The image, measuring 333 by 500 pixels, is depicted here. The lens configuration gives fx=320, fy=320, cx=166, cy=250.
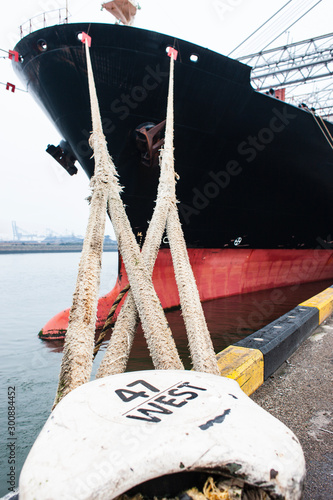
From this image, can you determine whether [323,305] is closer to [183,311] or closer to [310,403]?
[310,403]

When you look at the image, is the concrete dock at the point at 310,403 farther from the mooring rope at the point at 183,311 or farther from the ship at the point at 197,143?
the ship at the point at 197,143

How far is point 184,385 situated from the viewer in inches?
48.6

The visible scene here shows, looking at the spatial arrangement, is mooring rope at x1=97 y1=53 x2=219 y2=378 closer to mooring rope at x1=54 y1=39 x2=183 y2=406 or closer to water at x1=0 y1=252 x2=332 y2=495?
mooring rope at x1=54 y1=39 x2=183 y2=406

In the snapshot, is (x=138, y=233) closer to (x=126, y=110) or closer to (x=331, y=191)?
(x=126, y=110)

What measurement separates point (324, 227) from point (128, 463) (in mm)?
9844

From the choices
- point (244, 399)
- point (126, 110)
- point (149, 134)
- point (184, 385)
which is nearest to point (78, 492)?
point (184, 385)

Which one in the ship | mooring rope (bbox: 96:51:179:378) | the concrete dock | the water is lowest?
the water

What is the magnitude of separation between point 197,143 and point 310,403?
4705mm

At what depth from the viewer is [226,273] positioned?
25.1ft

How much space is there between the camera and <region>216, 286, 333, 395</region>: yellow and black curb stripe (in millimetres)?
2162

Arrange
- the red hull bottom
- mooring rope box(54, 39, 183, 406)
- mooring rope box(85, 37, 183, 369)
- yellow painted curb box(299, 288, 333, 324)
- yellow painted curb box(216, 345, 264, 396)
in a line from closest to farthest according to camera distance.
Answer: mooring rope box(54, 39, 183, 406)
mooring rope box(85, 37, 183, 369)
yellow painted curb box(216, 345, 264, 396)
yellow painted curb box(299, 288, 333, 324)
the red hull bottom

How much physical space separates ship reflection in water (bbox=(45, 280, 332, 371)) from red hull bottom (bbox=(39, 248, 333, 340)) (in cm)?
23

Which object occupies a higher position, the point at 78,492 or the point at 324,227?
the point at 324,227

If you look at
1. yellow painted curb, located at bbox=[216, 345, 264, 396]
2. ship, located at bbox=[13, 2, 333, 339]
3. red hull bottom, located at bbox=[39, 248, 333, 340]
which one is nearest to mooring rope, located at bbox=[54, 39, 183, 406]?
yellow painted curb, located at bbox=[216, 345, 264, 396]
